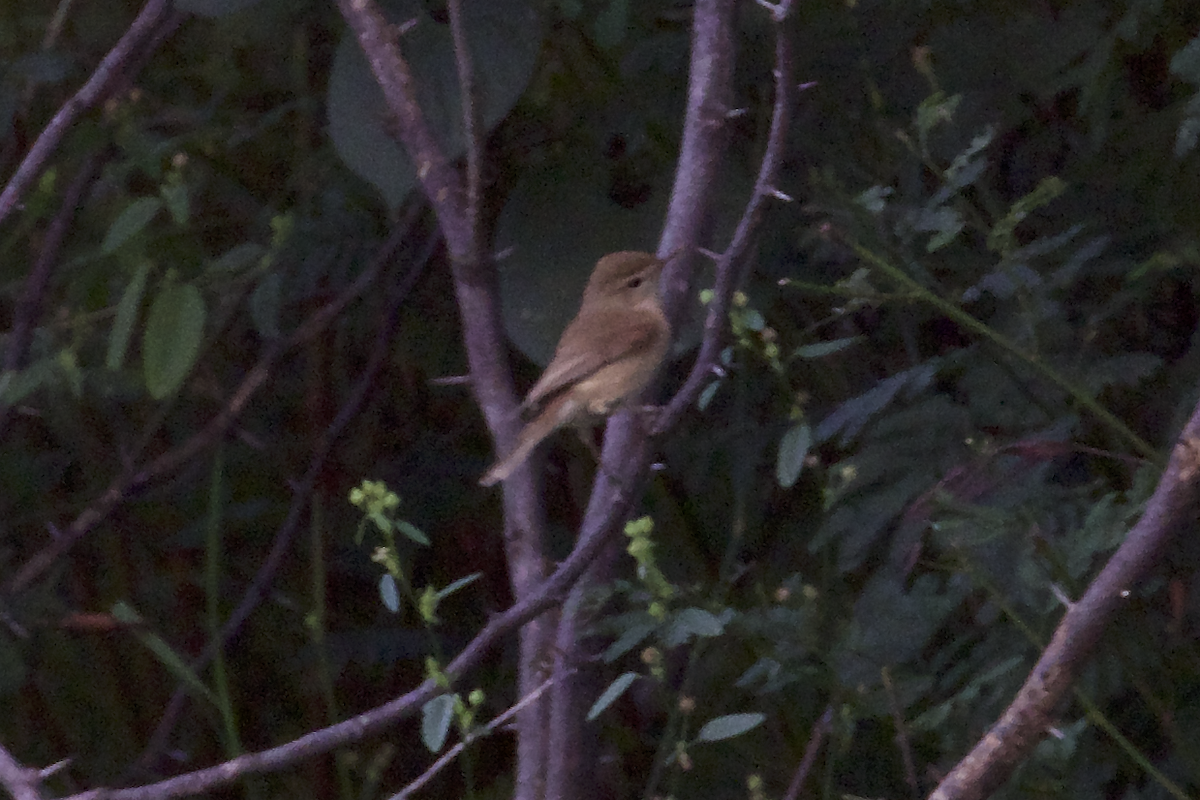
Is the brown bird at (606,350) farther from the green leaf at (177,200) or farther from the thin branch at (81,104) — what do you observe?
the thin branch at (81,104)

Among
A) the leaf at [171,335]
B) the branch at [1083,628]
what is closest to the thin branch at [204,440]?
the leaf at [171,335]

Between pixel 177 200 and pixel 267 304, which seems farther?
pixel 267 304

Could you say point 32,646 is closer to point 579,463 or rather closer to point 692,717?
point 579,463

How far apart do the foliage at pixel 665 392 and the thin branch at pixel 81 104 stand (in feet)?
0.53

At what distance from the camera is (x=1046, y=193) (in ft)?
6.07

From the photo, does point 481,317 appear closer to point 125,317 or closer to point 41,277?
point 125,317

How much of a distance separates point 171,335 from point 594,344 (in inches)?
28.8

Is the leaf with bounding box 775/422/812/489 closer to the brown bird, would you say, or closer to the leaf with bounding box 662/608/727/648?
the leaf with bounding box 662/608/727/648

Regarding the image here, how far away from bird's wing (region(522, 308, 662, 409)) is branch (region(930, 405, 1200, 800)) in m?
1.08

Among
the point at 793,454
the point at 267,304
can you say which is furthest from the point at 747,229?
the point at 267,304

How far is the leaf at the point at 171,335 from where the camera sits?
2252mm

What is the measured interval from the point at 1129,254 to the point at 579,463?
3.77ft

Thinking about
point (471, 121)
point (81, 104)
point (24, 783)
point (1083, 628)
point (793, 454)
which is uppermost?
point (81, 104)

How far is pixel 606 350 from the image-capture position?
2.48m
